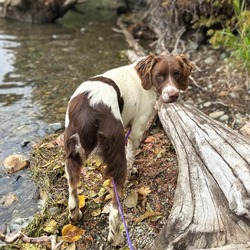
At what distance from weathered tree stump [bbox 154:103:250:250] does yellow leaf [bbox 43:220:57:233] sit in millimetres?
1106

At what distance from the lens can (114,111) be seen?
3184 mm

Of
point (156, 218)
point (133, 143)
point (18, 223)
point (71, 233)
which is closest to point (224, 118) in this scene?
point (133, 143)

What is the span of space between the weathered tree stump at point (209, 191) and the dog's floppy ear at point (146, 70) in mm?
893

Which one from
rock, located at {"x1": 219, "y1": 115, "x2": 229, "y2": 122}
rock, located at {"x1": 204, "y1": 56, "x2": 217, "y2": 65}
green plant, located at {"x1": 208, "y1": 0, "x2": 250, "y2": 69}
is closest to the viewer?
rock, located at {"x1": 219, "y1": 115, "x2": 229, "y2": 122}

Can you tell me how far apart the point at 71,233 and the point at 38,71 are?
17.1 feet

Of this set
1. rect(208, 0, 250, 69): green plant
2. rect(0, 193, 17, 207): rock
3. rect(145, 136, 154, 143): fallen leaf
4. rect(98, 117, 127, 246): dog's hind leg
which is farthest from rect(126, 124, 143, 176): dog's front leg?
rect(208, 0, 250, 69): green plant

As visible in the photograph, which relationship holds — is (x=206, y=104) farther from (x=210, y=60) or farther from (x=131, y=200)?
(x=131, y=200)

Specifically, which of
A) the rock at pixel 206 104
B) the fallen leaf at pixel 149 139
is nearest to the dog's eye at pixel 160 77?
the fallen leaf at pixel 149 139

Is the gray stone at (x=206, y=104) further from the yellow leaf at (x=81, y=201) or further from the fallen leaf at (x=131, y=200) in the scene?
the yellow leaf at (x=81, y=201)

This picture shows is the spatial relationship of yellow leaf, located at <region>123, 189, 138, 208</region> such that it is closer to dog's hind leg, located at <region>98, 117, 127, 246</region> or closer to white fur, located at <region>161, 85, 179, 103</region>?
dog's hind leg, located at <region>98, 117, 127, 246</region>

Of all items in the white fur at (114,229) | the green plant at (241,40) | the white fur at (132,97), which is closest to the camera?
the white fur at (114,229)

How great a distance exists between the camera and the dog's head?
366cm

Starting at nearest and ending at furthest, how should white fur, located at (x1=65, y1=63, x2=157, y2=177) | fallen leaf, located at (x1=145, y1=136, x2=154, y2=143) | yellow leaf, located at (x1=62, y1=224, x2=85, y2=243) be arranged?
yellow leaf, located at (x1=62, y1=224, x2=85, y2=243)
white fur, located at (x1=65, y1=63, x2=157, y2=177)
fallen leaf, located at (x1=145, y1=136, x2=154, y2=143)

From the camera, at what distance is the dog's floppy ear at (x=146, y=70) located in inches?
149
